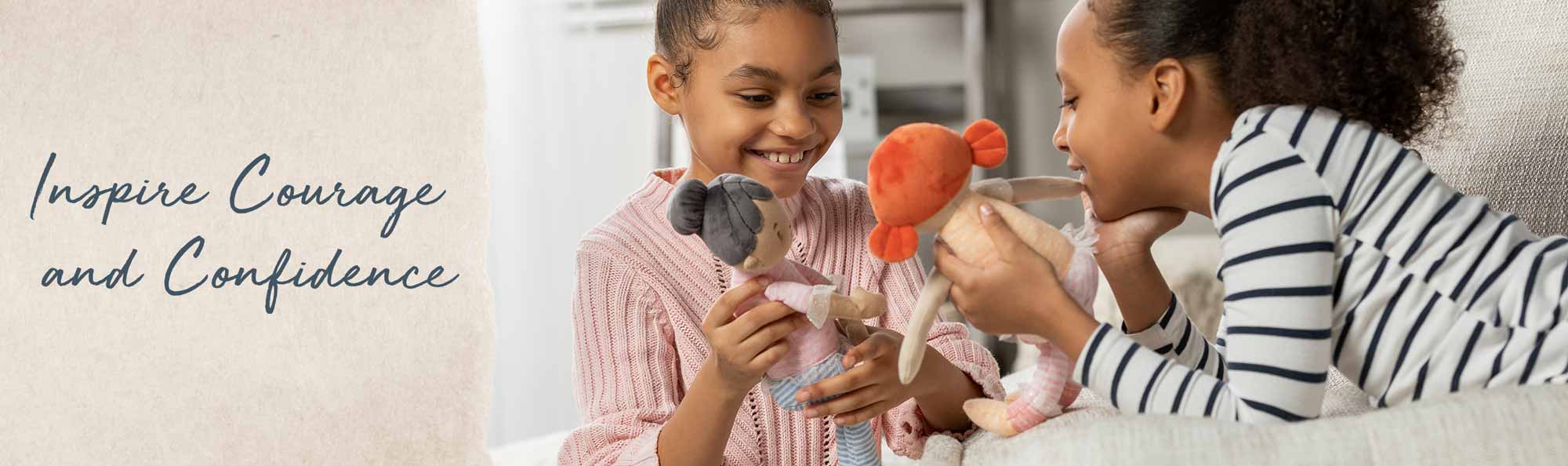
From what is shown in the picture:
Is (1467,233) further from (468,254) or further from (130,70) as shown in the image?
(130,70)

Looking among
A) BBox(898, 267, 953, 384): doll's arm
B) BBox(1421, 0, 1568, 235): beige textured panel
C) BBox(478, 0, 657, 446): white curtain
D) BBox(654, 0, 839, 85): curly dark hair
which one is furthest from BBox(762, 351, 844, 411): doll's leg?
BBox(478, 0, 657, 446): white curtain

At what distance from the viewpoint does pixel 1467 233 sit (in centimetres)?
74

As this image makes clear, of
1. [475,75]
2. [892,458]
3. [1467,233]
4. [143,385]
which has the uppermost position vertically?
[475,75]

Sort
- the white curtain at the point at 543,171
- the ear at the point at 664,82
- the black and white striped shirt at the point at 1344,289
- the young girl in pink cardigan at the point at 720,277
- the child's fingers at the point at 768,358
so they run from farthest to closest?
1. the white curtain at the point at 543,171
2. the ear at the point at 664,82
3. the young girl in pink cardigan at the point at 720,277
4. the child's fingers at the point at 768,358
5. the black and white striped shirt at the point at 1344,289

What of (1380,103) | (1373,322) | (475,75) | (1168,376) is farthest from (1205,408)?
(475,75)

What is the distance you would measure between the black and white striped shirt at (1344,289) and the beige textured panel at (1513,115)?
1.13ft

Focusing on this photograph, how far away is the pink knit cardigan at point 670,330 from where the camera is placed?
0.96 meters

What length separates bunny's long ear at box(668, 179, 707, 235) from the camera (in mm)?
735

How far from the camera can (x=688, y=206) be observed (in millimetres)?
736

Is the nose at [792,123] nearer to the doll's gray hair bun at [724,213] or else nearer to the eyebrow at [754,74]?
the eyebrow at [754,74]

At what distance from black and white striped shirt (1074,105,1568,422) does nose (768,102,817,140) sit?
1.08 feet

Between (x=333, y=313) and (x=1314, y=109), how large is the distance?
811 mm

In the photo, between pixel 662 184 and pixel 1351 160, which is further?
pixel 662 184

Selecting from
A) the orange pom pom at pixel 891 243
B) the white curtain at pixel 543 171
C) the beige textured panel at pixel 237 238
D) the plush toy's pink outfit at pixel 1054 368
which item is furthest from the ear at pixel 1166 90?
the white curtain at pixel 543 171
